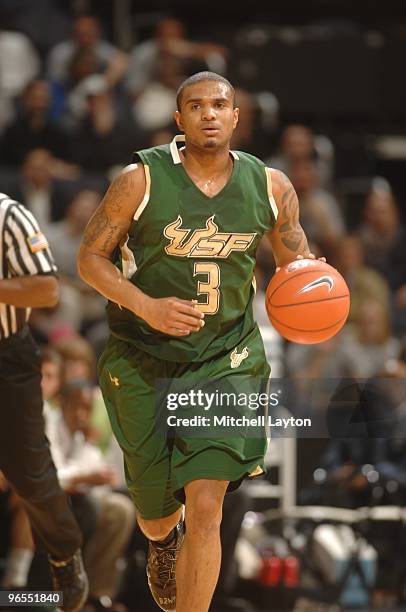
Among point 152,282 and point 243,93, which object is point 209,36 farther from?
point 152,282

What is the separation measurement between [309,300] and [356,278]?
4833 millimetres

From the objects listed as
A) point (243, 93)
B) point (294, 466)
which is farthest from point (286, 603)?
point (243, 93)

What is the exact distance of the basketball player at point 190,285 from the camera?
5.06m

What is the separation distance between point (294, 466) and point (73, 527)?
50.7 inches

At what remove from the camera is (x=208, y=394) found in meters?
5.26

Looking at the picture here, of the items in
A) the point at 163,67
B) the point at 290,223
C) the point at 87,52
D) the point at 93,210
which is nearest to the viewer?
the point at 290,223

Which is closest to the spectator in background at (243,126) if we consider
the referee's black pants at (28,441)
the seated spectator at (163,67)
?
the seated spectator at (163,67)

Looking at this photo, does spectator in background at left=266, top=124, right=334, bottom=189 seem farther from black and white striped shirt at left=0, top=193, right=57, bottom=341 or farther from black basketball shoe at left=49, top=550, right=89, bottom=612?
black basketball shoe at left=49, top=550, right=89, bottom=612

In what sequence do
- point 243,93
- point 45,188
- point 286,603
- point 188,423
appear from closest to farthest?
point 188,423 → point 286,603 → point 45,188 → point 243,93

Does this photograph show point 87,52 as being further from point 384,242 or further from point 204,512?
point 204,512

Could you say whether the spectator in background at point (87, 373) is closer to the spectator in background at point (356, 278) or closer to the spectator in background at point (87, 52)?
the spectator in background at point (356, 278)

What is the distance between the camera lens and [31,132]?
10836 mm

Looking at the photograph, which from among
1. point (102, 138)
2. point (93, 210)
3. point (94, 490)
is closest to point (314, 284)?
point (94, 490)

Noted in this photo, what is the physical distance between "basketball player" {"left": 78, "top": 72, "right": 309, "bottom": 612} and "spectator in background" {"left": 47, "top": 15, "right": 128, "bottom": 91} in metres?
6.41
